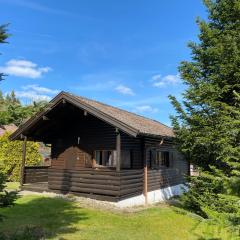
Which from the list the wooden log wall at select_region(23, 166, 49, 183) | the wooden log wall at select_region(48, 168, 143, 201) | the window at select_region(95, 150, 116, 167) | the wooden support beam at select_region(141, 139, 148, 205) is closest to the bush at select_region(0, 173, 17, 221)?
the wooden log wall at select_region(48, 168, 143, 201)

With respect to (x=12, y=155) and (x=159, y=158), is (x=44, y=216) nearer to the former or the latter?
(x=159, y=158)

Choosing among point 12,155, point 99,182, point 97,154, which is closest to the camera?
point 99,182

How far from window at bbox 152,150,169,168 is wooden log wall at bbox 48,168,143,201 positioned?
3.17 metres

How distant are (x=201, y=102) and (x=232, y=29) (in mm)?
3313

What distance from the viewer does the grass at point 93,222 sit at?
9.91 m

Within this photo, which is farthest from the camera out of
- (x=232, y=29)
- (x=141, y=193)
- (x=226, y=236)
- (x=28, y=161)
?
(x=28, y=161)

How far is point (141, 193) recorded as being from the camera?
16625 millimetres

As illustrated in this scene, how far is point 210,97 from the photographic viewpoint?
42.7 feet

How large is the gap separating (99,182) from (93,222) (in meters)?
3.72

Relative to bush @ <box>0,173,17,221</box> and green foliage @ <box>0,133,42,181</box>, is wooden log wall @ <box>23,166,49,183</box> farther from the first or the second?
bush @ <box>0,173,17,221</box>

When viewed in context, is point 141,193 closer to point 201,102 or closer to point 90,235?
point 201,102

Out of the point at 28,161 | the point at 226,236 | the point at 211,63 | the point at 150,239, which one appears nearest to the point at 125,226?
the point at 150,239

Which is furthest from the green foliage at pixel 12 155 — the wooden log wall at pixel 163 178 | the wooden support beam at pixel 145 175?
the wooden support beam at pixel 145 175

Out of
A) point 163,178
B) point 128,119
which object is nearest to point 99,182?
point 128,119
